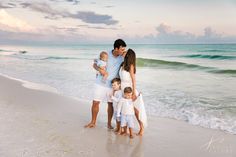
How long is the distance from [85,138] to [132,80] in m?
1.17

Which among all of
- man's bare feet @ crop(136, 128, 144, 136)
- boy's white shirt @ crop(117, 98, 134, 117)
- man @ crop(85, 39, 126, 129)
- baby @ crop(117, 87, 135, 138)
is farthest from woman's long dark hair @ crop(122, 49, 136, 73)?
man's bare feet @ crop(136, 128, 144, 136)

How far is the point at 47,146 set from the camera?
4629 mm

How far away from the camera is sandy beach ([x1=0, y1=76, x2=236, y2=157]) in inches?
179

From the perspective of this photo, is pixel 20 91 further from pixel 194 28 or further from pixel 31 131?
pixel 194 28

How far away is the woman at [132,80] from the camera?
5.29 meters

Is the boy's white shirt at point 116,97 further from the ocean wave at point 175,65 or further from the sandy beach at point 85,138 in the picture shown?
the ocean wave at point 175,65

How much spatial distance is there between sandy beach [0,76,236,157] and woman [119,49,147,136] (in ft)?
1.06

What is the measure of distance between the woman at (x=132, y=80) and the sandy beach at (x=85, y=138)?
0.32 metres

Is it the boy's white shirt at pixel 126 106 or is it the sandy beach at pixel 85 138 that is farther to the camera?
the boy's white shirt at pixel 126 106

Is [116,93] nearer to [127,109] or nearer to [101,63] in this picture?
[127,109]

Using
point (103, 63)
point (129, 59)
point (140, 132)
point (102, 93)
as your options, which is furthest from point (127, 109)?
point (103, 63)

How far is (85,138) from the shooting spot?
516 cm

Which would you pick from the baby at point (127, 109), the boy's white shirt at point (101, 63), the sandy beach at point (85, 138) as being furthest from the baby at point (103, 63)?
the sandy beach at point (85, 138)

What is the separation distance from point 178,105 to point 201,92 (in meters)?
2.58
